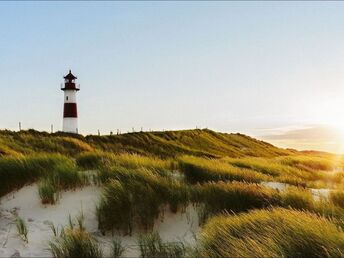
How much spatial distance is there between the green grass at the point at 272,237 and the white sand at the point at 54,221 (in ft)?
3.19

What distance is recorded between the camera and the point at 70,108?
140ft

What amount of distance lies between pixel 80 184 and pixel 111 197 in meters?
1.46

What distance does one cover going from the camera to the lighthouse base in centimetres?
4197

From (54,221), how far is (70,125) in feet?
119

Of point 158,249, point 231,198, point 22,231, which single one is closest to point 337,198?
point 231,198

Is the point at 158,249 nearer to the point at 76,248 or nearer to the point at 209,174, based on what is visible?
the point at 76,248

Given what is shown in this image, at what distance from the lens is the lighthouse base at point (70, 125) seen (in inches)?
1652

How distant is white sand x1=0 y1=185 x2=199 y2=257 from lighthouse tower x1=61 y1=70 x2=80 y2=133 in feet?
115

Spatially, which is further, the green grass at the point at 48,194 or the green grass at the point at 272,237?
the green grass at the point at 48,194

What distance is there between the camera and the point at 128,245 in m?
5.77

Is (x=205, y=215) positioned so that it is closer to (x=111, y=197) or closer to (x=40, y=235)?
(x=111, y=197)

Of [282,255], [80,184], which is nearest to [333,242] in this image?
[282,255]

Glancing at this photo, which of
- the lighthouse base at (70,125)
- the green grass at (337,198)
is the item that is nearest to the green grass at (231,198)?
the green grass at (337,198)

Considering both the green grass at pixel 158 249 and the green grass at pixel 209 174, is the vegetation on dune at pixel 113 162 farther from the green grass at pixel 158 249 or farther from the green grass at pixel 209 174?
the green grass at pixel 158 249
